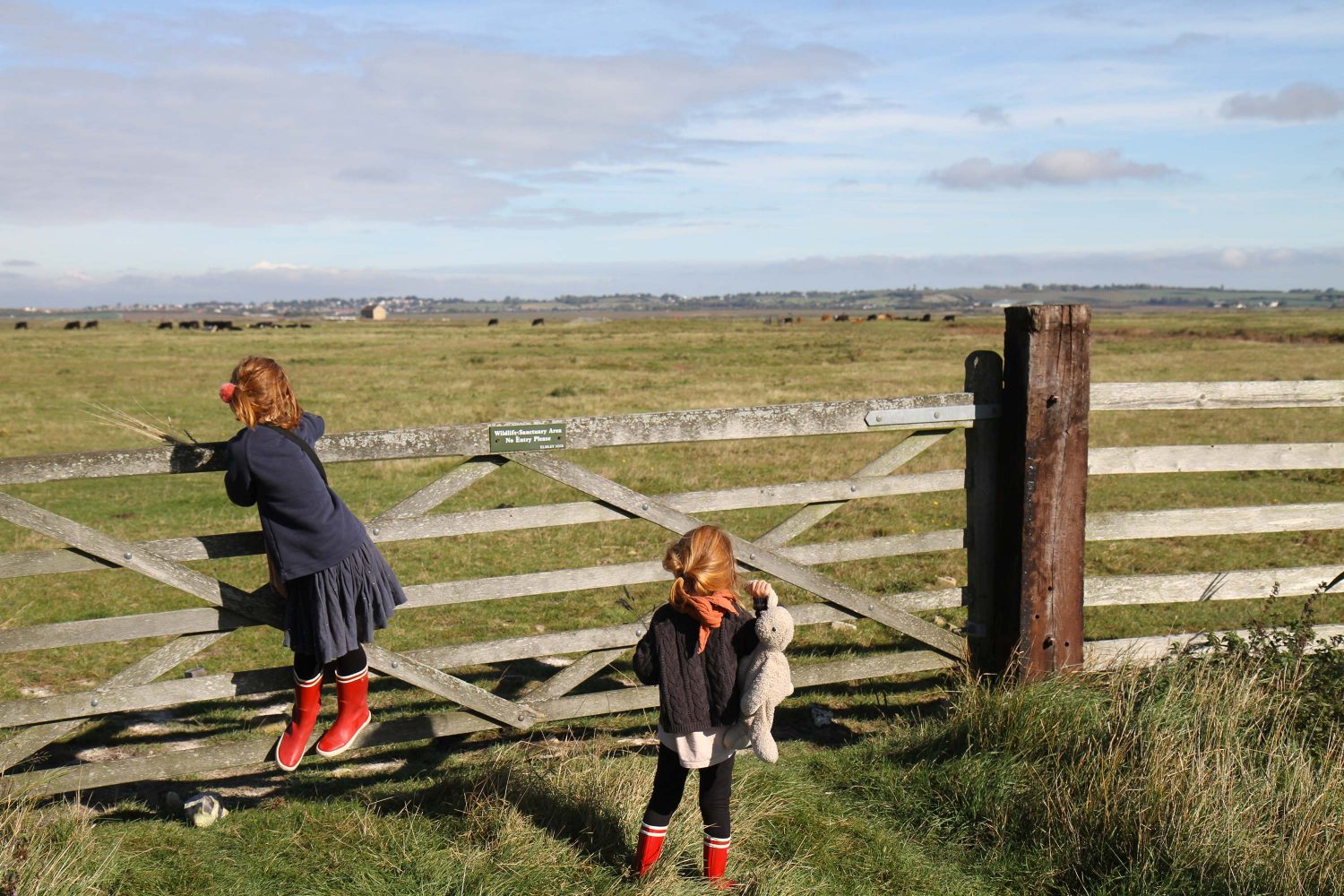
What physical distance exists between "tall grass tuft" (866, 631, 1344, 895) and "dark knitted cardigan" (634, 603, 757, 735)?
135cm

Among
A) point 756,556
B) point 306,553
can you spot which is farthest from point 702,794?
point 306,553

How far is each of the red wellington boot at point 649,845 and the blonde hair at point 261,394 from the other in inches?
84.1

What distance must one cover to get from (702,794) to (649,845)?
269 mm

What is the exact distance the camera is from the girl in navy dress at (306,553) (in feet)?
13.3

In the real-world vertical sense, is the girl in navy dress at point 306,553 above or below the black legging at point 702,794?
above

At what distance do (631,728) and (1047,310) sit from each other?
10.5 feet

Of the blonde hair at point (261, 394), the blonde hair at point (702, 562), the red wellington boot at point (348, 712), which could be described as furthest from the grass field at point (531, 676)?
the blonde hair at point (261, 394)

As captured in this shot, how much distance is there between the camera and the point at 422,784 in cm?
500

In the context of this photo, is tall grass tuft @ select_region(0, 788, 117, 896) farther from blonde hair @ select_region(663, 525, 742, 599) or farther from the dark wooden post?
the dark wooden post

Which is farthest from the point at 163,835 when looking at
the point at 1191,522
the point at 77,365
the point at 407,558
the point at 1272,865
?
the point at 77,365

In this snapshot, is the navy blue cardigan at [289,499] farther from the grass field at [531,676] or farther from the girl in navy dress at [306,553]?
the grass field at [531,676]

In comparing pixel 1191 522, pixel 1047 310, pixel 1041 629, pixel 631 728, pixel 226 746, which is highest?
pixel 1047 310

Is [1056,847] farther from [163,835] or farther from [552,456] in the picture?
[163,835]

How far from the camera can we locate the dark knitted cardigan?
363 centimetres
